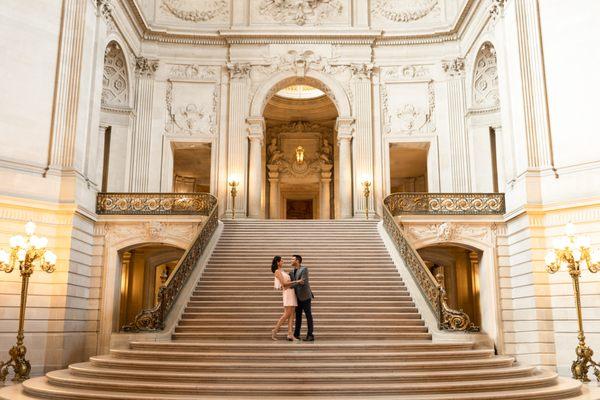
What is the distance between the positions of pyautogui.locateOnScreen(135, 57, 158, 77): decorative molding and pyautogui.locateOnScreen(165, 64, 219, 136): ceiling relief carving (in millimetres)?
585

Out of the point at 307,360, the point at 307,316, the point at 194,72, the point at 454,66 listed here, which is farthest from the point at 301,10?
the point at 307,360

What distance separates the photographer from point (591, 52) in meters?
12.3

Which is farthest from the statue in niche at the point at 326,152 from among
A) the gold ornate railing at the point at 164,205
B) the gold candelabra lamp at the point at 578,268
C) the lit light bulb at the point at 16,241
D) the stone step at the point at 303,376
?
the stone step at the point at 303,376

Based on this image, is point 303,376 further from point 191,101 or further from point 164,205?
point 191,101

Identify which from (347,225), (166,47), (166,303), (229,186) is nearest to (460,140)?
(347,225)

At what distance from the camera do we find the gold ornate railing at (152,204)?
14.4m

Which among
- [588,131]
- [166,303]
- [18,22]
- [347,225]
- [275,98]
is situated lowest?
[166,303]

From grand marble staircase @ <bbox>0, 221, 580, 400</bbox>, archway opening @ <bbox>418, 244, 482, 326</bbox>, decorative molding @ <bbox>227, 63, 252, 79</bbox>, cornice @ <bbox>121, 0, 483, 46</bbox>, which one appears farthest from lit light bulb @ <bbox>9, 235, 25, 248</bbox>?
cornice @ <bbox>121, 0, 483, 46</bbox>

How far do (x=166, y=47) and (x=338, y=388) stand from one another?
1571 cm

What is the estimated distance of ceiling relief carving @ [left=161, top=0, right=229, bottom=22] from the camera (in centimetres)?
1991

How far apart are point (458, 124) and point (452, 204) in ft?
17.4

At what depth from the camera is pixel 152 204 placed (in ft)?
47.9

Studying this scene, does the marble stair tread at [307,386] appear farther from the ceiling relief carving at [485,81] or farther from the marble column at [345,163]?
the ceiling relief carving at [485,81]

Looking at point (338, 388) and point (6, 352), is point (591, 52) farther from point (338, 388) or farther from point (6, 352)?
point (6, 352)
